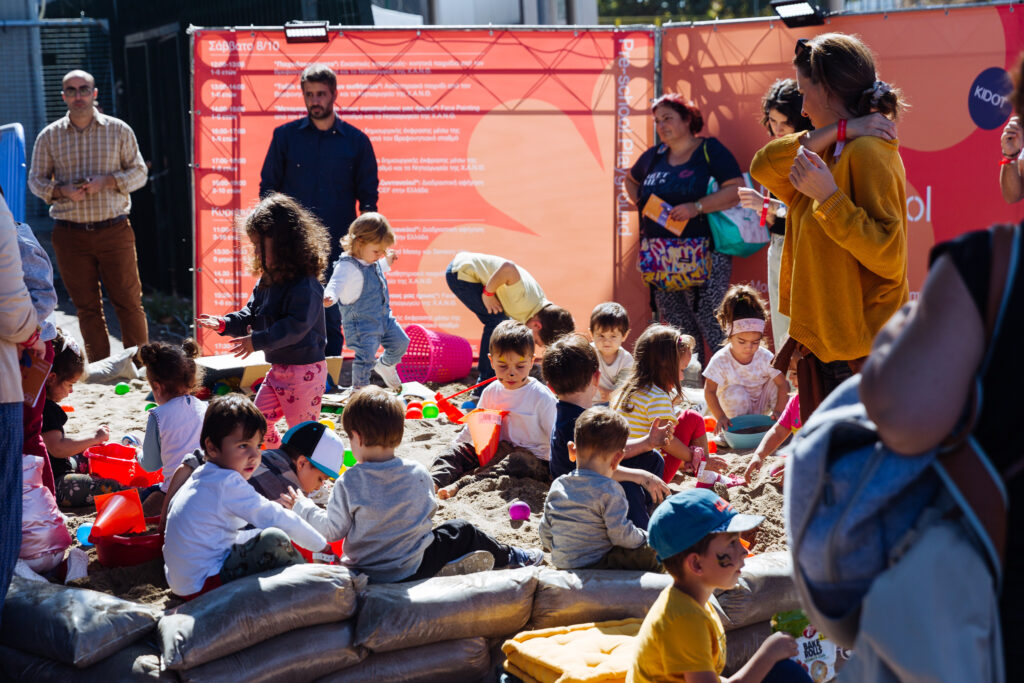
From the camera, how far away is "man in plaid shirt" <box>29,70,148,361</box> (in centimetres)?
812

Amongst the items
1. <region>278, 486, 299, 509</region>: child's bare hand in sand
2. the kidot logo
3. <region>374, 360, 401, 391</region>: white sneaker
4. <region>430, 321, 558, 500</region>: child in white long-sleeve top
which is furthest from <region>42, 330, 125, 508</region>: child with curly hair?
the kidot logo

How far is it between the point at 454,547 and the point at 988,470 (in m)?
2.53

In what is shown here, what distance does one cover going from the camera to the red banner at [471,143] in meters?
8.80

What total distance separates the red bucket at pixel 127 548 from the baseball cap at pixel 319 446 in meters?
0.66

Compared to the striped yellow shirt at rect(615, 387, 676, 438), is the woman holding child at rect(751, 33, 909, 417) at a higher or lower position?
higher

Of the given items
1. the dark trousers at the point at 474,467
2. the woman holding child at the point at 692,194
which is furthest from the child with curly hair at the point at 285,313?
the woman holding child at the point at 692,194

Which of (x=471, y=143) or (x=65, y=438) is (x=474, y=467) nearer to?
(x=65, y=438)

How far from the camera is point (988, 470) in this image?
1.74 metres

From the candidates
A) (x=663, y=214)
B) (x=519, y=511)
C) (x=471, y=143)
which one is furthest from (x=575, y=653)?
(x=471, y=143)

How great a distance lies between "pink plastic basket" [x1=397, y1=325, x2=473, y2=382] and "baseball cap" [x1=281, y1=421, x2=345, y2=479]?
11.7 ft

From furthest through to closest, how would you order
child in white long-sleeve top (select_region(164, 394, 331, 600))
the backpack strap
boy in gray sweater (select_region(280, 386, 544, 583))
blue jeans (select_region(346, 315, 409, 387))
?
blue jeans (select_region(346, 315, 409, 387)) < boy in gray sweater (select_region(280, 386, 544, 583)) < child in white long-sleeve top (select_region(164, 394, 331, 600)) < the backpack strap

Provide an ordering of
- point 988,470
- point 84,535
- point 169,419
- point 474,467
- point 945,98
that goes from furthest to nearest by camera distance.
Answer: point 945,98, point 474,467, point 169,419, point 84,535, point 988,470

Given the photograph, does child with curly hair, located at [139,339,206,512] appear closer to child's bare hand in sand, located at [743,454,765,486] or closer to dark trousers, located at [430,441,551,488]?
dark trousers, located at [430,441,551,488]

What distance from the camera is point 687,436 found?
527cm
